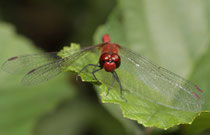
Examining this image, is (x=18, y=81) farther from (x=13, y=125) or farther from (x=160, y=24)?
(x=160, y=24)

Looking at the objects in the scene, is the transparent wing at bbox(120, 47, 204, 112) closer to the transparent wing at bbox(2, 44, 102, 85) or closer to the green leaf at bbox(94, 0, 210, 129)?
the transparent wing at bbox(2, 44, 102, 85)

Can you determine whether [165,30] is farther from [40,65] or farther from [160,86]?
[40,65]

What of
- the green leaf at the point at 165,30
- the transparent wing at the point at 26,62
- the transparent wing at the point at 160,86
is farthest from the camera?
the green leaf at the point at 165,30

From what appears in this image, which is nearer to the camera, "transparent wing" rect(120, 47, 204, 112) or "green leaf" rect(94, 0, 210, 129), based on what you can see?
"transparent wing" rect(120, 47, 204, 112)

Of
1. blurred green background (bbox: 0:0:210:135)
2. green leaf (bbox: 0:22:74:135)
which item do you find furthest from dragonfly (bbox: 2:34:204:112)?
green leaf (bbox: 0:22:74:135)

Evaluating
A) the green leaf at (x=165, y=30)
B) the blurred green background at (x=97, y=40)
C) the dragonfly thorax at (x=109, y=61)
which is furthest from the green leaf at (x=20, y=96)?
the dragonfly thorax at (x=109, y=61)

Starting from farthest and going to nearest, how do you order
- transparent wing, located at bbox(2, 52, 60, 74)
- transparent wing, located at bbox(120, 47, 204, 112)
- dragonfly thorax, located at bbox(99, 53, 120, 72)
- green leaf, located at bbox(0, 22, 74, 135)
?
1. green leaf, located at bbox(0, 22, 74, 135)
2. transparent wing, located at bbox(2, 52, 60, 74)
3. dragonfly thorax, located at bbox(99, 53, 120, 72)
4. transparent wing, located at bbox(120, 47, 204, 112)

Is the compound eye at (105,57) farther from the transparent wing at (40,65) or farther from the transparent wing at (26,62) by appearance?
the transparent wing at (26,62)
